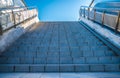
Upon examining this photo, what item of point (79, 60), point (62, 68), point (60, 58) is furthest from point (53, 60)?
point (79, 60)

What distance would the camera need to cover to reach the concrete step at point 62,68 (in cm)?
559

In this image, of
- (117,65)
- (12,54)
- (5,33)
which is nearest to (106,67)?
(117,65)

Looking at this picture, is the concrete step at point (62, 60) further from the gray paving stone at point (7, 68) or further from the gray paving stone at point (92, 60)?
the gray paving stone at point (7, 68)

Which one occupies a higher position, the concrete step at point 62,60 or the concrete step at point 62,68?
the concrete step at point 62,60

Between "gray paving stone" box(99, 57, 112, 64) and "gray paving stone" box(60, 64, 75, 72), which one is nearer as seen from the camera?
"gray paving stone" box(60, 64, 75, 72)

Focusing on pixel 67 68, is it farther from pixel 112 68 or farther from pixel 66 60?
pixel 112 68

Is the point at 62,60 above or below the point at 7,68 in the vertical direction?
above

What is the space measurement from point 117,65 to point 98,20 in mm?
4532

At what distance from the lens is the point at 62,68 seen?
5.61 metres

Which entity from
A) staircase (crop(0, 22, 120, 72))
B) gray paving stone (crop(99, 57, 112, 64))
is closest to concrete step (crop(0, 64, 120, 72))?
staircase (crop(0, 22, 120, 72))

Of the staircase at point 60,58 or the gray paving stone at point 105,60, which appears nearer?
the staircase at point 60,58

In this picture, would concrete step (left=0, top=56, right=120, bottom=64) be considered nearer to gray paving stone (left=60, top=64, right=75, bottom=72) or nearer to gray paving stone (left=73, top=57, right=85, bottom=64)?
gray paving stone (left=73, top=57, right=85, bottom=64)

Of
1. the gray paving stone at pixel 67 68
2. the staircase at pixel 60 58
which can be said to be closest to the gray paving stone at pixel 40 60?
the staircase at pixel 60 58

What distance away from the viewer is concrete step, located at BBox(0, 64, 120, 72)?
18.3 feet
